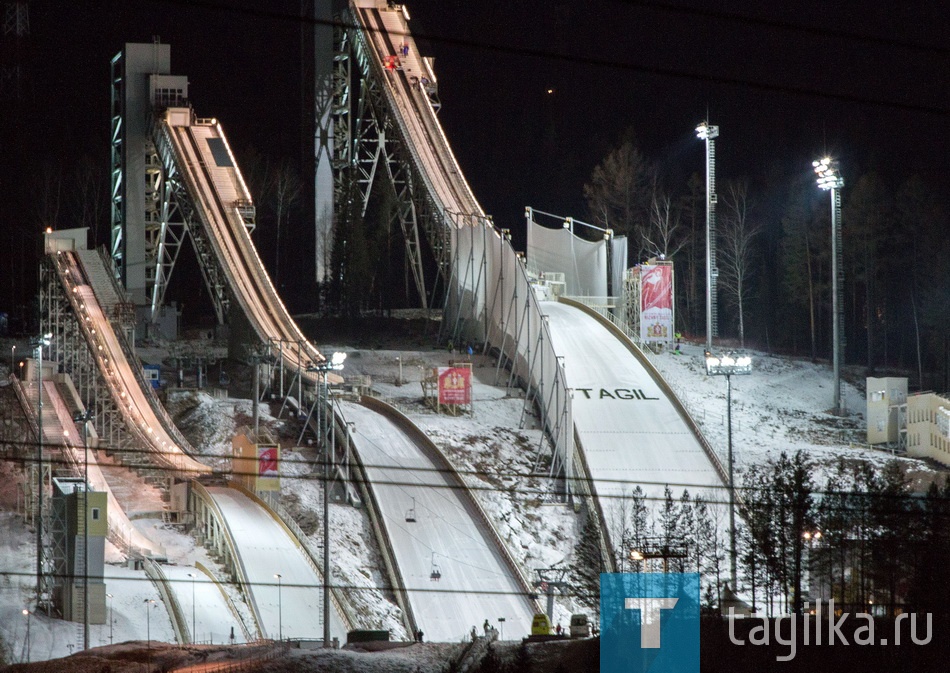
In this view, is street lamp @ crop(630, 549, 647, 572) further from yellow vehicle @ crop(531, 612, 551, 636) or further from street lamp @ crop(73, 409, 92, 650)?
street lamp @ crop(73, 409, 92, 650)

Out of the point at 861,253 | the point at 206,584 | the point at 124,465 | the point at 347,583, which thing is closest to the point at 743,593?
the point at 347,583

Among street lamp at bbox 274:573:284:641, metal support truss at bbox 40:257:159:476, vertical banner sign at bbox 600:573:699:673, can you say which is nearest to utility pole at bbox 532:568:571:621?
vertical banner sign at bbox 600:573:699:673

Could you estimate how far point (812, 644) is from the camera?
82.5 ft

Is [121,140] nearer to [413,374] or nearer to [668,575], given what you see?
[413,374]

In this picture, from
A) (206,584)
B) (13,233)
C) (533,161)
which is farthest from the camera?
(533,161)

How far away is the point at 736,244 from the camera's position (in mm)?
60469

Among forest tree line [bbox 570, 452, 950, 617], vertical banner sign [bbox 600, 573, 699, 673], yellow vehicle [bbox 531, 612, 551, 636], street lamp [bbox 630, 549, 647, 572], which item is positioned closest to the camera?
vertical banner sign [bbox 600, 573, 699, 673]

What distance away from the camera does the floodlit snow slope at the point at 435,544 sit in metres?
33.7

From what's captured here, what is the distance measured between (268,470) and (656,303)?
1721cm

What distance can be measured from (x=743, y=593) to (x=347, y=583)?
8.69 meters

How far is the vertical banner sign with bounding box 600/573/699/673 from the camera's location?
25203mm

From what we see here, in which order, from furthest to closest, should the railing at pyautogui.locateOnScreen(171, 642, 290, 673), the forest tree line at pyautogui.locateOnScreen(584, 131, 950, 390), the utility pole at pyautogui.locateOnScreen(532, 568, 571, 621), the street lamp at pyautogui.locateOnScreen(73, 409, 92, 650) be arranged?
the forest tree line at pyautogui.locateOnScreen(584, 131, 950, 390) < the utility pole at pyautogui.locateOnScreen(532, 568, 571, 621) < the street lamp at pyautogui.locateOnScreen(73, 409, 92, 650) < the railing at pyautogui.locateOnScreen(171, 642, 290, 673)

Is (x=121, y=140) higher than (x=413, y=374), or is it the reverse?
(x=121, y=140)

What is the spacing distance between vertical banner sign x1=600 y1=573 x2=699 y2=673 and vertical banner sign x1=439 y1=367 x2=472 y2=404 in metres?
13.9
